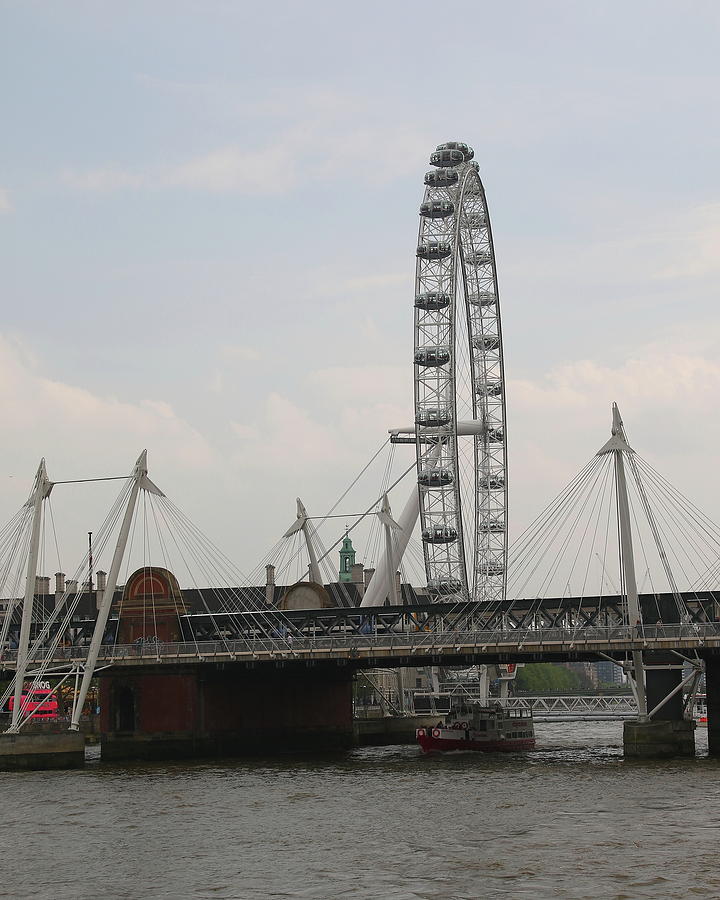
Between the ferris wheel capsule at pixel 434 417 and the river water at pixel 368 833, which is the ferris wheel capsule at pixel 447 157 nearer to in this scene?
the ferris wheel capsule at pixel 434 417

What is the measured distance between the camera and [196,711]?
78.8 m

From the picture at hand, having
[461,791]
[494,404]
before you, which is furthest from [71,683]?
[461,791]

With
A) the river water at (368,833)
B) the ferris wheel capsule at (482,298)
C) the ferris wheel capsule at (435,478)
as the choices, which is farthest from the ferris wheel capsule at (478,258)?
the river water at (368,833)

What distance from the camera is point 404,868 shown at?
38.6m

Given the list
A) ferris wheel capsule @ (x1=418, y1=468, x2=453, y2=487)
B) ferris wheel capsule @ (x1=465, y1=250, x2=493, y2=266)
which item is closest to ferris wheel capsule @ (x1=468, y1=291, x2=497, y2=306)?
ferris wheel capsule @ (x1=465, y1=250, x2=493, y2=266)

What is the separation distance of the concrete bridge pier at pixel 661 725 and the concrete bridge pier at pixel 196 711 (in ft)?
58.8

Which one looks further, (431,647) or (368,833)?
(431,647)

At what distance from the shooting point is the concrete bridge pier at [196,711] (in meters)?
78.5

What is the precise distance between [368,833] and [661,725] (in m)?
27.4

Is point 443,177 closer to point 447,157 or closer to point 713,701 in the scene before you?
point 447,157

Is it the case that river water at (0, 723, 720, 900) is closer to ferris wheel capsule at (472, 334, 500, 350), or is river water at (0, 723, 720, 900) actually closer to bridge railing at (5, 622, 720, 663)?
bridge railing at (5, 622, 720, 663)

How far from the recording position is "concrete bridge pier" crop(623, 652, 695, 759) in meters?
68.3

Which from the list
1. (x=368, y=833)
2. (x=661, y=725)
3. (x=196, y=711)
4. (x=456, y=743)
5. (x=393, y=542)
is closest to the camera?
(x=368, y=833)

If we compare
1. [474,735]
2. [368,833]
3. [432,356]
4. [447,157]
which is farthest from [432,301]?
[368,833]
